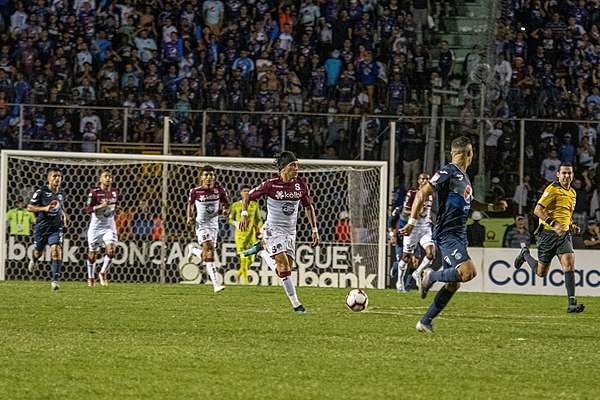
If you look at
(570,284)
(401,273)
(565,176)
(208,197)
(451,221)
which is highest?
(565,176)

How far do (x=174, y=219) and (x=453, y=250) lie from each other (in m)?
14.1

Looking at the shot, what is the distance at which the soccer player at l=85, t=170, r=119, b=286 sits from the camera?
2291cm

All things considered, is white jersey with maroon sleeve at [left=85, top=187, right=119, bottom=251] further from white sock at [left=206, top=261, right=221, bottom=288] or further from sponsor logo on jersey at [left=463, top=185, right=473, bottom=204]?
sponsor logo on jersey at [left=463, top=185, right=473, bottom=204]

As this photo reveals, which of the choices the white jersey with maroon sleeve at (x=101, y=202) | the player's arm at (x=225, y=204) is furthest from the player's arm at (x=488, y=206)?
the white jersey with maroon sleeve at (x=101, y=202)

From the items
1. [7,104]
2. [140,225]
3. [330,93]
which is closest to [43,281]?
[140,225]

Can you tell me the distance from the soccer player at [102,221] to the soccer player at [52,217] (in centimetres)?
108

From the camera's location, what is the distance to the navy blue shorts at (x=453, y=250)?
41.9 feet

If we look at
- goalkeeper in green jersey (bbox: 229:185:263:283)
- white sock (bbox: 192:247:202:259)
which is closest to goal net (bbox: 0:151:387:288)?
goalkeeper in green jersey (bbox: 229:185:263:283)

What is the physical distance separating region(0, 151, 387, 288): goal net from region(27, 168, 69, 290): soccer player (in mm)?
3246

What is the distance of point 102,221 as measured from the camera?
23156mm

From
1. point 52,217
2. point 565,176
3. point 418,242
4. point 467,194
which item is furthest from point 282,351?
point 418,242

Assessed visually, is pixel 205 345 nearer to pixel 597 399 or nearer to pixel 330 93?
pixel 597 399

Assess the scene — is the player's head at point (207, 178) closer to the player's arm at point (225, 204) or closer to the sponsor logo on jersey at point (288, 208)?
the player's arm at point (225, 204)

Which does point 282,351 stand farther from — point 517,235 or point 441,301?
point 517,235
